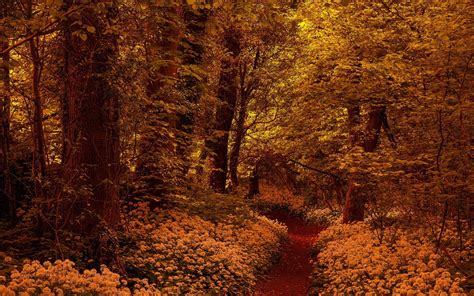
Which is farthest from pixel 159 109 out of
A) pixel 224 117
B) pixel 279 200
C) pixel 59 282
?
pixel 279 200

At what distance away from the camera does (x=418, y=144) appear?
36.6 feet

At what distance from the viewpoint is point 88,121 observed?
8.18 meters

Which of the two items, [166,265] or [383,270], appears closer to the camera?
[166,265]

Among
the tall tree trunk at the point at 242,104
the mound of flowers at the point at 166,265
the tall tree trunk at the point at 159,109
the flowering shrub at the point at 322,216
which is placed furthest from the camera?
the flowering shrub at the point at 322,216

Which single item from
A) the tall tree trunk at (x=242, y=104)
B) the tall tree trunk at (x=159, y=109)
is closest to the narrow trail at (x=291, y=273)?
the tall tree trunk at (x=159, y=109)

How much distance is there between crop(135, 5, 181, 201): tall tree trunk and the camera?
29.8ft

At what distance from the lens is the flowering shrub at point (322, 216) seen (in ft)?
81.2

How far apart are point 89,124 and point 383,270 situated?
6.73m

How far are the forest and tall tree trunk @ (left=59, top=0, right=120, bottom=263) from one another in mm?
26

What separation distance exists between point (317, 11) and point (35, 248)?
45.6 ft

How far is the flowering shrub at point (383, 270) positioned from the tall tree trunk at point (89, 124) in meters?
5.00

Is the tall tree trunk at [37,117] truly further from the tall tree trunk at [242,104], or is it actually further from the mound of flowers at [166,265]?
the tall tree trunk at [242,104]

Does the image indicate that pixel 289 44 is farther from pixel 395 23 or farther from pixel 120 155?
pixel 120 155

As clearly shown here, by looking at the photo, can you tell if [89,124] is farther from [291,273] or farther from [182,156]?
[291,273]
